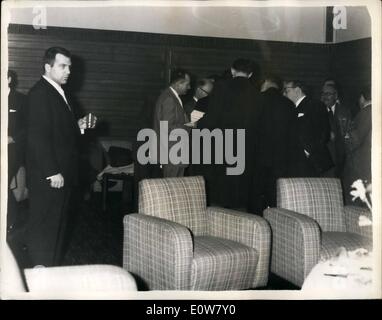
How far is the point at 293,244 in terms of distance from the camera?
313 centimetres

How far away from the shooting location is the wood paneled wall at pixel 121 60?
21.6 ft

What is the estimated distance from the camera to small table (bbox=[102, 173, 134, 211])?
5.71 m

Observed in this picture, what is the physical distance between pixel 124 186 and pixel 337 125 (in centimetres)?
258

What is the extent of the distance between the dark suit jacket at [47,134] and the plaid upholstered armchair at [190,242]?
22.5 inches

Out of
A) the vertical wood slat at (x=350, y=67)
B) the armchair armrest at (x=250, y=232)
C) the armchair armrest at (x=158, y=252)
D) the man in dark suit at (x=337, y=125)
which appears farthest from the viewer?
the vertical wood slat at (x=350, y=67)

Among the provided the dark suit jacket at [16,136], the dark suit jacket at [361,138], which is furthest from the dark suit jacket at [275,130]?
the dark suit jacket at [16,136]

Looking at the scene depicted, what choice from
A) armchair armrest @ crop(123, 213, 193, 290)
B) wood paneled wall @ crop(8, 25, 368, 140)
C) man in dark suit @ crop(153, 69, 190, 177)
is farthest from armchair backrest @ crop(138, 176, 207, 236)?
wood paneled wall @ crop(8, 25, 368, 140)

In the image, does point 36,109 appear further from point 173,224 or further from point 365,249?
point 365,249

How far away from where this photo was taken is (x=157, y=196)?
10.4 ft

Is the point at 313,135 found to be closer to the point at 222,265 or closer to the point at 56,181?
the point at 222,265

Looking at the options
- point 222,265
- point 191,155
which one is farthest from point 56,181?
point 191,155

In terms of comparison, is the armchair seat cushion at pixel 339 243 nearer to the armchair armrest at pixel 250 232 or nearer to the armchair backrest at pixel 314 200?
the armchair backrest at pixel 314 200
